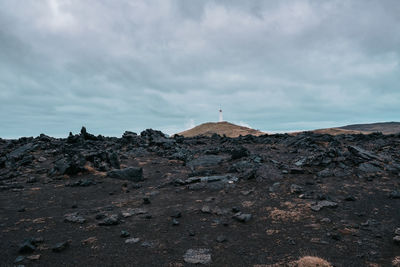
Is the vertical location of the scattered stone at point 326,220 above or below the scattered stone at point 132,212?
below

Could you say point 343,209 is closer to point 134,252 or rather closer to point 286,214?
point 286,214

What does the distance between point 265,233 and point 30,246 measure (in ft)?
28.6

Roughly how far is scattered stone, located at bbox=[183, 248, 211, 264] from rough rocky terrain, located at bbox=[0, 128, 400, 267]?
3 centimetres

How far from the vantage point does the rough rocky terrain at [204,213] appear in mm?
7953

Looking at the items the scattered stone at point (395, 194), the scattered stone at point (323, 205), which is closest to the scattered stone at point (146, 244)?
the scattered stone at point (323, 205)

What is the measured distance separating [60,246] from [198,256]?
16.2ft

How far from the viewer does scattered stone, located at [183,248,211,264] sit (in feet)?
24.7

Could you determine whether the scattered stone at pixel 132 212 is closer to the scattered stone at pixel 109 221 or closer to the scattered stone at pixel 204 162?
the scattered stone at pixel 109 221

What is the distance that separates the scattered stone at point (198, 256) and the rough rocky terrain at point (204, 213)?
0.11 ft

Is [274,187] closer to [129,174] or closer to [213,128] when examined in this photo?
[129,174]

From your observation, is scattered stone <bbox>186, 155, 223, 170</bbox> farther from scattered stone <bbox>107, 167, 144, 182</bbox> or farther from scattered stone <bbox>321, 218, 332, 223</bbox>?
scattered stone <bbox>321, 218, 332, 223</bbox>

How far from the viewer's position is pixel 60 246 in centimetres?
827

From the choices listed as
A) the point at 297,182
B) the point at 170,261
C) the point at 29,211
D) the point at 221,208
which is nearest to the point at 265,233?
the point at 221,208

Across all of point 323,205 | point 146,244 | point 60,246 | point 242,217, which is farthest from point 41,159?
point 323,205
